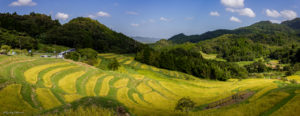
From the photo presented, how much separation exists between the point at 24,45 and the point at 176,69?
263 feet

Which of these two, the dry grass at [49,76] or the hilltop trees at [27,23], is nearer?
the dry grass at [49,76]

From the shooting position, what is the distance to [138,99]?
108 ft

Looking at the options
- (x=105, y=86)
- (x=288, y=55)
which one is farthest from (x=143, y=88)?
(x=288, y=55)

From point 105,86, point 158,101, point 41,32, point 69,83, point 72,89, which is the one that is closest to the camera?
point 72,89

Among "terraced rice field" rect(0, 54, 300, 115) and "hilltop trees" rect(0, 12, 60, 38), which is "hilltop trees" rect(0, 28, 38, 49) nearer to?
"hilltop trees" rect(0, 12, 60, 38)

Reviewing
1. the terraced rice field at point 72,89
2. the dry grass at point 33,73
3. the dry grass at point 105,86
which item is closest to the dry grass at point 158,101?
the terraced rice field at point 72,89

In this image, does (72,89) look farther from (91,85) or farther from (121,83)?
(121,83)

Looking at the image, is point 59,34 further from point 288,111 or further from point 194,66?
point 288,111

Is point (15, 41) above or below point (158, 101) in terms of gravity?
above

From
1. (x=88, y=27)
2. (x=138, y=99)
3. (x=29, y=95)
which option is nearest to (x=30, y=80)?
(x=29, y=95)

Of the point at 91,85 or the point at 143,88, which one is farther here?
the point at 143,88

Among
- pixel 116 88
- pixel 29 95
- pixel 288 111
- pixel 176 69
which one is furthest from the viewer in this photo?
pixel 176 69

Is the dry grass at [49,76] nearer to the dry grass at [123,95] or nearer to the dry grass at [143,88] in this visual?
the dry grass at [123,95]

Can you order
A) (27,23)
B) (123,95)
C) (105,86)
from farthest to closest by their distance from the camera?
(27,23) → (105,86) → (123,95)
